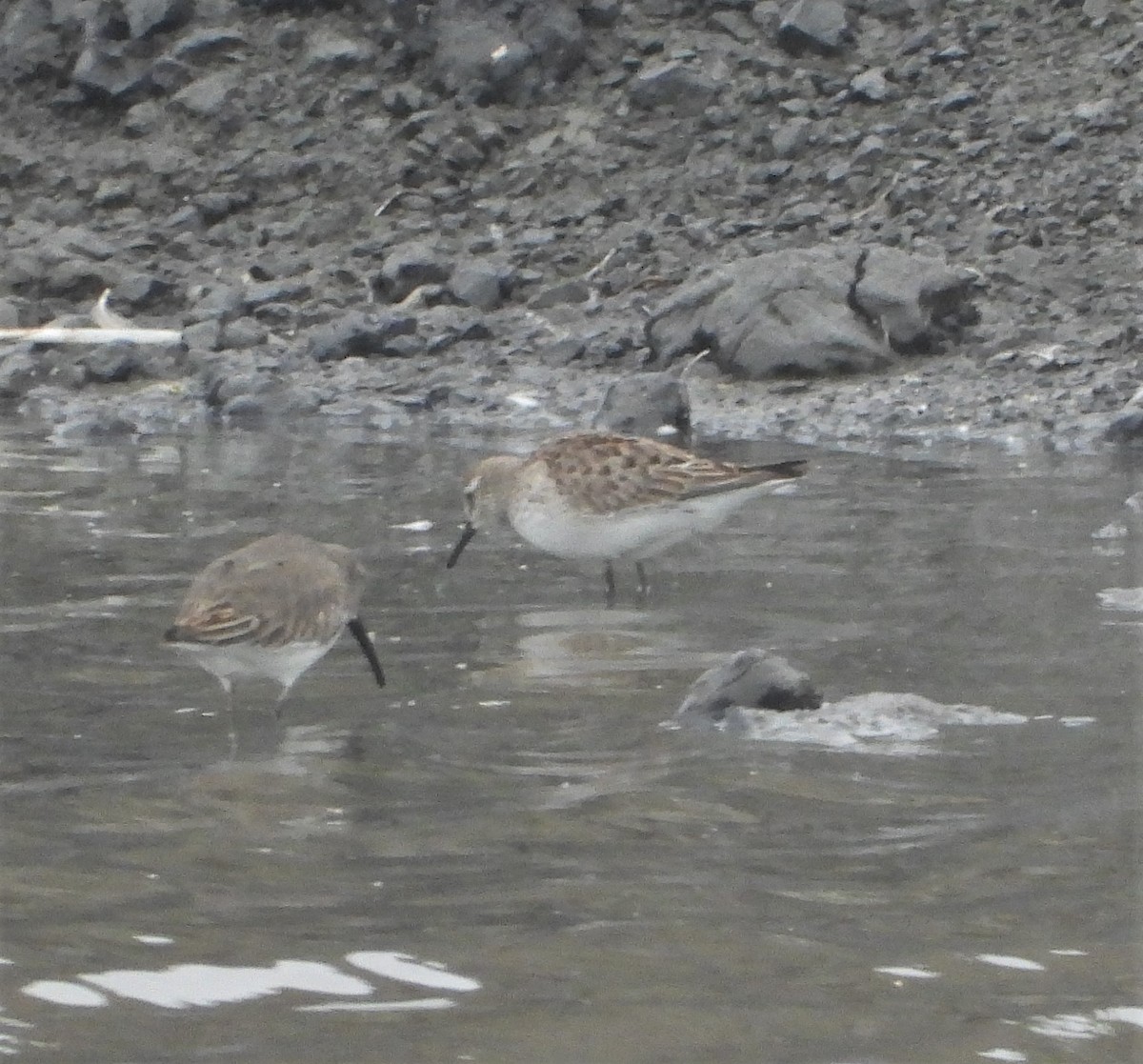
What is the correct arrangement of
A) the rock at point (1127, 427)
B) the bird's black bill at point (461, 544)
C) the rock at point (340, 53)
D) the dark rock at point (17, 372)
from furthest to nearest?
the rock at point (340, 53)
the dark rock at point (17, 372)
the rock at point (1127, 427)
the bird's black bill at point (461, 544)

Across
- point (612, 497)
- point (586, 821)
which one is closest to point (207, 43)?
point (612, 497)

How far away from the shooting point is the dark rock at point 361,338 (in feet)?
55.3

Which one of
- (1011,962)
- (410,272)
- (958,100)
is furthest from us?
(958,100)

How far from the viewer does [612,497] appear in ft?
34.3

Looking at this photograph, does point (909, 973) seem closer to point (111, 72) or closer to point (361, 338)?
point (361, 338)

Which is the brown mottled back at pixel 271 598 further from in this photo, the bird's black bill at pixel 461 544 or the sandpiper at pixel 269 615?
the bird's black bill at pixel 461 544

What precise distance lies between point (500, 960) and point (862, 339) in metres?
10.7

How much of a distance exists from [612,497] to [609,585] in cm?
39

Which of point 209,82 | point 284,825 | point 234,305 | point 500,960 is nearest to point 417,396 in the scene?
point 234,305

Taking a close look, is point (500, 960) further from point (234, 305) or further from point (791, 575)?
point (234, 305)

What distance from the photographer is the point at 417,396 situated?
1614cm

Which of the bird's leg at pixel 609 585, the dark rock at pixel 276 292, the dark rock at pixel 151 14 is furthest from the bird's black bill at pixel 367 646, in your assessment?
the dark rock at pixel 151 14

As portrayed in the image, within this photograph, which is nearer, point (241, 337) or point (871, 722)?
point (871, 722)

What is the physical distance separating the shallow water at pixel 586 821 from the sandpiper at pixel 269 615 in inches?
7.3
